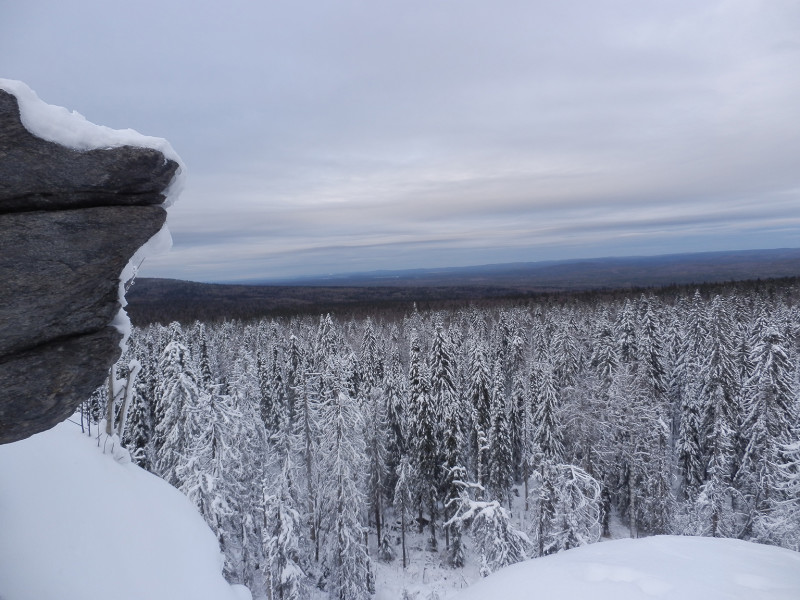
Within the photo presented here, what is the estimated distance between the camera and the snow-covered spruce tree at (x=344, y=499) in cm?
2044

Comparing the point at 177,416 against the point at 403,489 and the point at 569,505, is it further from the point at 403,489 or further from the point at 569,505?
the point at 569,505

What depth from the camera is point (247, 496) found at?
2030cm

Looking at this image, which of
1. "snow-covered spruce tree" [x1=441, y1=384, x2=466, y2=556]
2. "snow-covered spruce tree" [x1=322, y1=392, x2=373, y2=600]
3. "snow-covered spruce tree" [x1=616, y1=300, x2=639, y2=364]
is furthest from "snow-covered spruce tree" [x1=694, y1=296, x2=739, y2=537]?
"snow-covered spruce tree" [x1=322, y1=392, x2=373, y2=600]

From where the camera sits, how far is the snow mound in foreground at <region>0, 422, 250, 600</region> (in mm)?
5723

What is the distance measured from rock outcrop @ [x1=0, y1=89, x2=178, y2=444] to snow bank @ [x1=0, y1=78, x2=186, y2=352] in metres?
0.09

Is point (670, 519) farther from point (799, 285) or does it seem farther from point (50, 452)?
point (799, 285)

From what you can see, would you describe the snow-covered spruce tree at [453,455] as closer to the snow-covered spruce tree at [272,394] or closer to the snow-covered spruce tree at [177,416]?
the snow-covered spruce tree at [177,416]

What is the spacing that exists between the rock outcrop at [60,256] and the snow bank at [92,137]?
0.09 meters

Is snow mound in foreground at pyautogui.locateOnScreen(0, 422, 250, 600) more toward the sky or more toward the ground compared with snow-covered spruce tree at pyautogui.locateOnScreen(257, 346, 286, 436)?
more toward the sky

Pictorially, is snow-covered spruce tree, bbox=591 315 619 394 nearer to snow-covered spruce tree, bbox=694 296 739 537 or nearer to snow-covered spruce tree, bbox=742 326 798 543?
snow-covered spruce tree, bbox=694 296 739 537

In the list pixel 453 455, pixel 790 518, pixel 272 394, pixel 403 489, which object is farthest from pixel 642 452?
pixel 272 394

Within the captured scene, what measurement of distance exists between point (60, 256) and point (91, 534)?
461 cm

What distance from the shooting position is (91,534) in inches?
261

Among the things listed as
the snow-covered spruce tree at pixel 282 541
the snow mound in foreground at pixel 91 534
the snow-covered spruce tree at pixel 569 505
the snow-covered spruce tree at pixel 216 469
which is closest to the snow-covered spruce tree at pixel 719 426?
the snow-covered spruce tree at pixel 569 505
